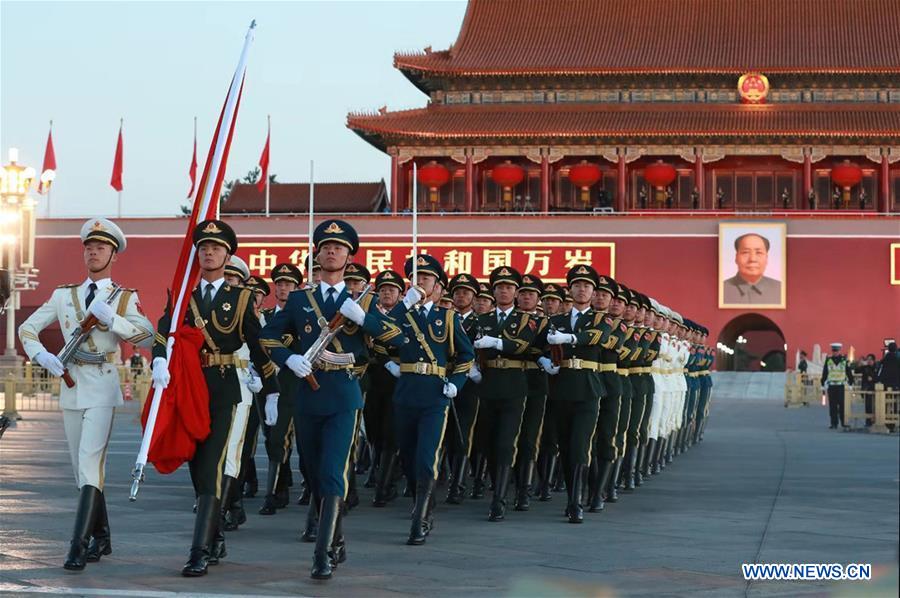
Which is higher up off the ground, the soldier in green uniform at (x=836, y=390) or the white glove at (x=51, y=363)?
the white glove at (x=51, y=363)

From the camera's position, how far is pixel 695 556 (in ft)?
25.8

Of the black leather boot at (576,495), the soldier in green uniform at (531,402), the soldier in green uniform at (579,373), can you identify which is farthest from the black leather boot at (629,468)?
the black leather boot at (576,495)

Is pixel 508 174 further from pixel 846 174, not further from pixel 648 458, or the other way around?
pixel 648 458

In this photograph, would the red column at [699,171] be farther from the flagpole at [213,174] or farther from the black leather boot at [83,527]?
the black leather boot at [83,527]

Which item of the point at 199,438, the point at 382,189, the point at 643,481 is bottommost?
the point at 643,481

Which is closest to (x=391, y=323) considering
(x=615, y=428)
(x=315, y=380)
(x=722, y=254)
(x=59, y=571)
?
(x=315, y=380)

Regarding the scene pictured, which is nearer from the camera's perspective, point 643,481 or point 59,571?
point 59,571

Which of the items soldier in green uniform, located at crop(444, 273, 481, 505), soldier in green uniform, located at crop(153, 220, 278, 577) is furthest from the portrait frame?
soldier in green uniform, located at crop(153, 220, 278, 577)

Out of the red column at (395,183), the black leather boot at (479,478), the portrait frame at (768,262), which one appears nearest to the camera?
the black leather boot at (479,478)

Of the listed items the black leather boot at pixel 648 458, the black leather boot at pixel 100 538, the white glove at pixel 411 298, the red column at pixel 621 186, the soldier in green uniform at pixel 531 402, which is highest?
the red column at pixel 621 186

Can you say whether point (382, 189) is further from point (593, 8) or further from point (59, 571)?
point (59, 571)

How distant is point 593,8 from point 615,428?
105 feet

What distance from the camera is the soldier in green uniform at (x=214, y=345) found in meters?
7.21

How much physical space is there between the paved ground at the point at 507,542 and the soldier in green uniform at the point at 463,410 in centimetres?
30
